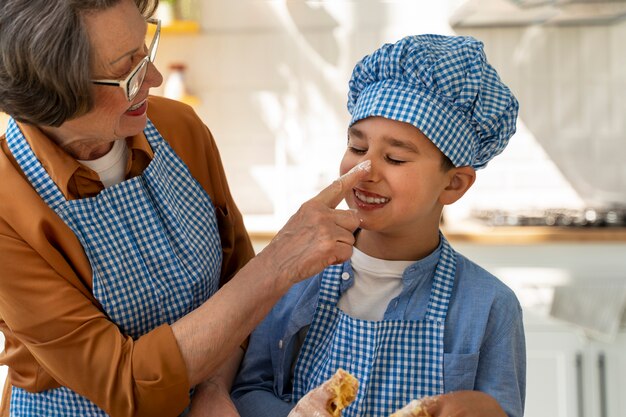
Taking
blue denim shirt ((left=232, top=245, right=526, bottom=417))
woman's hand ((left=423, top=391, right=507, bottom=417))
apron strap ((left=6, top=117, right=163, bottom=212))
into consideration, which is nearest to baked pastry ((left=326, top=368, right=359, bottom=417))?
woman's hand ((left=423, top=391, right=507, bottom=417))

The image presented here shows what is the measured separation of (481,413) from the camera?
4.11 feet

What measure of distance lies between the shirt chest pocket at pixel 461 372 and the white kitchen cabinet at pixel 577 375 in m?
2.00

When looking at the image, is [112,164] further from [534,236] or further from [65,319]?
[534,236]

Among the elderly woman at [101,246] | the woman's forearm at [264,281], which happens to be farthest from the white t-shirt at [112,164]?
the woman's forearm at [264,281]

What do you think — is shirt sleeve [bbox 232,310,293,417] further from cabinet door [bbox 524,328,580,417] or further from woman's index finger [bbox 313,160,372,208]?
cabinet door [bbox 524,328,580,417]

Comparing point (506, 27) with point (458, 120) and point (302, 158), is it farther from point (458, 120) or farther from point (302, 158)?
point (458, 120)

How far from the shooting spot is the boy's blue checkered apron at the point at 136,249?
1411 millimetres

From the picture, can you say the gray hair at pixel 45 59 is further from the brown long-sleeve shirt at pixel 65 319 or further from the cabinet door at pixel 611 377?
the cabinet door at pixel 611 377

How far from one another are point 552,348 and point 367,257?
2.00 m

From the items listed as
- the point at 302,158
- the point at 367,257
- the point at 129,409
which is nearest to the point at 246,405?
the point at 129,409

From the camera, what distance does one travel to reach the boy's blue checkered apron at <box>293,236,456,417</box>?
141 centimetres

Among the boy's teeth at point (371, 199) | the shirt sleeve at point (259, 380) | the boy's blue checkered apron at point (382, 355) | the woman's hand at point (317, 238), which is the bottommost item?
the shirt sleeve at point (259, 380)

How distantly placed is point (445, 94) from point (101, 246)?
0.65m

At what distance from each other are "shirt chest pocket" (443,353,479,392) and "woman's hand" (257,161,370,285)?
0.25 meters
